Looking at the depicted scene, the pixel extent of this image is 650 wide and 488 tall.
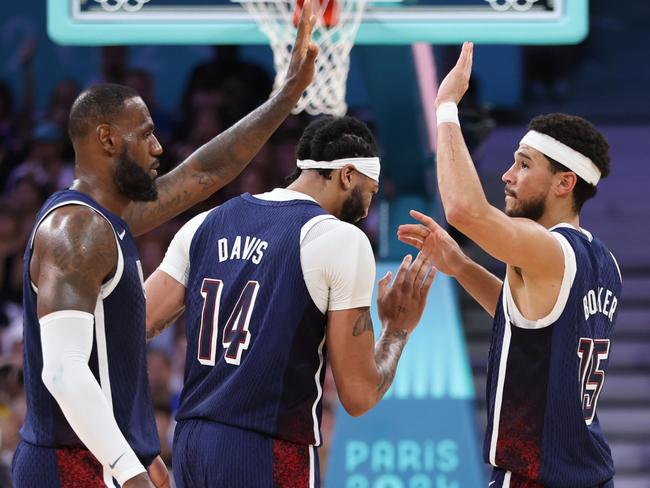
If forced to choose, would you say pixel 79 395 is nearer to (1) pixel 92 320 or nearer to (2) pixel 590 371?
(1) pixel 92 320

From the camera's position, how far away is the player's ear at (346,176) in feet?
13.4

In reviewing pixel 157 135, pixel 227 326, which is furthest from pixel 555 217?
pixel 157 135

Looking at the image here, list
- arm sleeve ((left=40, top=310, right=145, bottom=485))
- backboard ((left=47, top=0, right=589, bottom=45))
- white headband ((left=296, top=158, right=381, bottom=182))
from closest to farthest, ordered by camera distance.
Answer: arm sleeve ((left=40, top=310, right=145, bottom=485)), white headband ((left=296, top=158, right=381, bottom=182)), backboard ((left=47, top=0, right=589, bottom=45))

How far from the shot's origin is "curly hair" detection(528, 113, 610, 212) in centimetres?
414

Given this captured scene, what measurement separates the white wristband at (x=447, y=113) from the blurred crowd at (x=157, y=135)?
5.20 metres

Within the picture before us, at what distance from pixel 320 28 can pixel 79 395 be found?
3492mm

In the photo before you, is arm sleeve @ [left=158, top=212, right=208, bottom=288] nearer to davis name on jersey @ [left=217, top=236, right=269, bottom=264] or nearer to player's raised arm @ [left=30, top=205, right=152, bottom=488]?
davis name on jersey @ [left=217, top=236, right=269, bottom=264]

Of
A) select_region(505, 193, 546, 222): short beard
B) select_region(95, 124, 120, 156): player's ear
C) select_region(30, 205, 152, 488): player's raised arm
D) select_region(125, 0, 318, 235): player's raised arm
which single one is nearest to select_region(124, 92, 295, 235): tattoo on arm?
select_region(125, 0, 318, 235): player's raised arm

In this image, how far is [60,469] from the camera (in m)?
3.54

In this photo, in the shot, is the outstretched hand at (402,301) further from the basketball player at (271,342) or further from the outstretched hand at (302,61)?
the outstretched hand at (302,61)

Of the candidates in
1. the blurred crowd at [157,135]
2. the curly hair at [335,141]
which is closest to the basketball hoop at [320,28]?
the curly hair at [335,141]

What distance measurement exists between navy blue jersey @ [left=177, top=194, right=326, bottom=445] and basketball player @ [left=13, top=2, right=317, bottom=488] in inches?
9.5

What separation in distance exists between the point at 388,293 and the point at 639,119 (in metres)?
9.47

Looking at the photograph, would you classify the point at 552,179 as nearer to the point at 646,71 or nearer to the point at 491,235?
the point at 491,235
